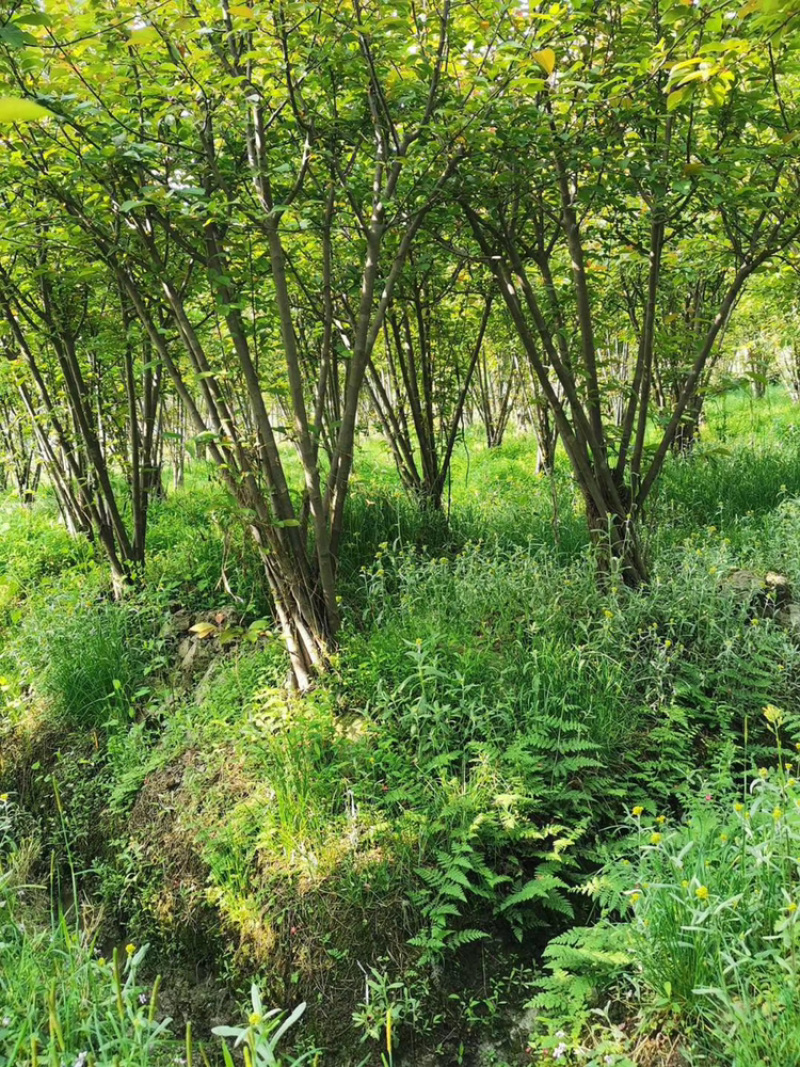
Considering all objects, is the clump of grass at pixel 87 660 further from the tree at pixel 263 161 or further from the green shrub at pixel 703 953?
the green shrub at pixel 703 953

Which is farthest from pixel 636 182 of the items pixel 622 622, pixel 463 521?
pixel 463 521

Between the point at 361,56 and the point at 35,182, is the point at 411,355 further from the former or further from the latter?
the point at 35,182

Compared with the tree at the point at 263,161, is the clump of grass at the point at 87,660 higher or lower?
lower

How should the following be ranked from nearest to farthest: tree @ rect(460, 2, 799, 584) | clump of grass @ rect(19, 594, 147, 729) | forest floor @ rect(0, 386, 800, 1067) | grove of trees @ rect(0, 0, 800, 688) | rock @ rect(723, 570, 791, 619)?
1. forest floor @ rect(0, 386, 800, 1067)
2. grove of trees @ rect(0, 0, 800, 688)
3. tree @ rect(460, 2, 799, 584)
4. rock @ rect(723, 570, 791, 619)
5. clump of grass @ rect(19, 594, 147, 729)

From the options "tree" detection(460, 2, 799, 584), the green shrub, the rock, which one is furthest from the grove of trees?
the green shrub

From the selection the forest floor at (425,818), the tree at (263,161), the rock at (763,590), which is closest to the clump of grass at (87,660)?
the forest floor at (425,818)

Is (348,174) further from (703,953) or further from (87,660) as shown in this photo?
(703,953)

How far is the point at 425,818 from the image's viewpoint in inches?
100

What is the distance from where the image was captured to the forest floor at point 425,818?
1.91 meters

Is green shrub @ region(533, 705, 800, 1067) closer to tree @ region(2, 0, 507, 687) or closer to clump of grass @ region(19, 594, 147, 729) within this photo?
tree @ region(2, 0, 507, 687)

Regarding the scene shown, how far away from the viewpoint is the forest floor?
1.91 meters

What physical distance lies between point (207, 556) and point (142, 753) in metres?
1.55

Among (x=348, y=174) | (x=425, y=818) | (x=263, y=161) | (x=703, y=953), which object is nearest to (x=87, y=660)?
(x=425, y=818)

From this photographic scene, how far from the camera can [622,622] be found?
11.1 feet
